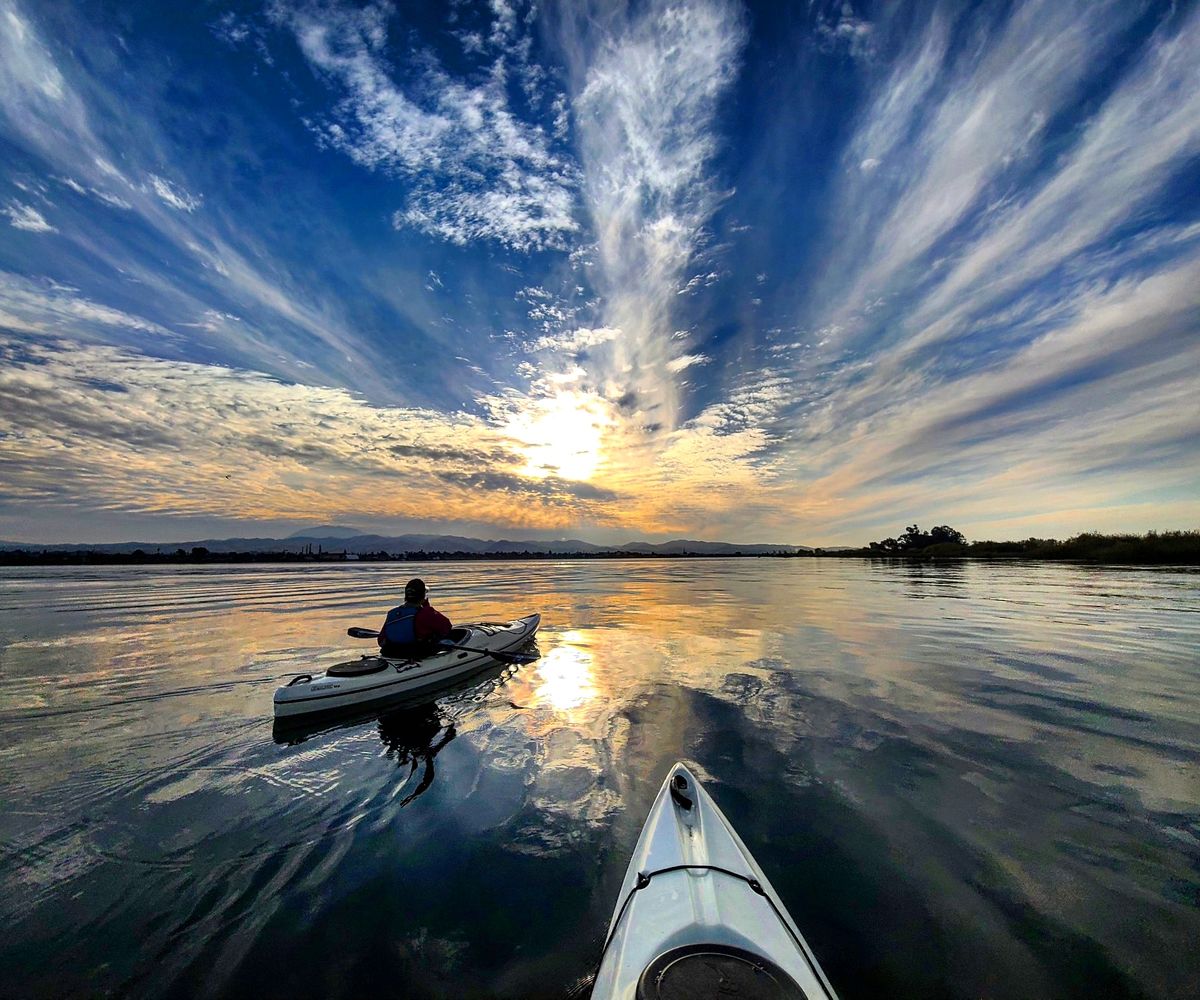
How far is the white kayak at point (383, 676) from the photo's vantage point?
957 centimetres

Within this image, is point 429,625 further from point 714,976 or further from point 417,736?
point 714,976

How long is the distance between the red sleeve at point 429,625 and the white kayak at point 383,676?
1.28ft

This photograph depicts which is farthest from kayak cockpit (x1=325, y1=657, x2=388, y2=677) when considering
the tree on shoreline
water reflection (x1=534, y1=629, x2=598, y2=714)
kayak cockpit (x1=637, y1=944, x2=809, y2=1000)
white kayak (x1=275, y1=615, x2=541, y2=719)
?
the tree on shoreline

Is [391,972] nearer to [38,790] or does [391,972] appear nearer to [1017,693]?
[38,790]

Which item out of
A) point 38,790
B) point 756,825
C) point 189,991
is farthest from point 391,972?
point 38,790

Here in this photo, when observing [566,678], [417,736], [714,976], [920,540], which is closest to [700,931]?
[714,976]

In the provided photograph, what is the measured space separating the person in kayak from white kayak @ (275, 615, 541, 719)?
0.98 ft

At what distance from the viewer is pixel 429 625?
478 inches

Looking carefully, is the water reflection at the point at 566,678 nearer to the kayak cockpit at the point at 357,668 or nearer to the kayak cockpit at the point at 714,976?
the kayak cockpit at the point at 357,668

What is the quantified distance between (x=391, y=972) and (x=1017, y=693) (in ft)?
43.4

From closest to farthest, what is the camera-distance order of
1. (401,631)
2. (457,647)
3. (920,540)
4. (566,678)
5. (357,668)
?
1. (357,668)
2. (401,631)
3. (457,647)
4. (566,678)
5. (920,540)

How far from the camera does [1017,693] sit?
35.8 ft

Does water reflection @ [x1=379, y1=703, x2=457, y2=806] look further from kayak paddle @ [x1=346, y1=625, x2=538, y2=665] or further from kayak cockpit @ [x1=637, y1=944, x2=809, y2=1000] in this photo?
kayak cockpit @ [x1=637, y1=944, x2=809, y2=1000]

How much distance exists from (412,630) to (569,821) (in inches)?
279
